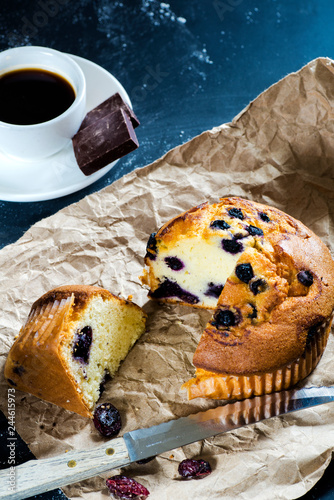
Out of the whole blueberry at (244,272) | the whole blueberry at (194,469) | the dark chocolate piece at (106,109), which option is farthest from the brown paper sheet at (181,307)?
the whole blueberry at (244,272)

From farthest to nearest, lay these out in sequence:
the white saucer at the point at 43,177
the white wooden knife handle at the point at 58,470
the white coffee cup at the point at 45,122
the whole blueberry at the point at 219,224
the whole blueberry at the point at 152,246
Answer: the white saucer at the point at 43,177 < the white coffee cup at the point at 45,122 < the whole blueberry at the point at 152,246 < the whole blueberry at the point at 219,224 < the white wooden knife handle at the point at 58,470

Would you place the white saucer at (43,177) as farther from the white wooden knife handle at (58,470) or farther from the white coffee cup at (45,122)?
the white wooden knife handle at (58,470)

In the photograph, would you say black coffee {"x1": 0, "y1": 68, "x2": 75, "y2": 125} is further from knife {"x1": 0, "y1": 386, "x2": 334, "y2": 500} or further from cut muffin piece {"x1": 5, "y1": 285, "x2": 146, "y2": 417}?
knife {"x1": 0, "y1": 386, "x2": 334, "y2": 500}

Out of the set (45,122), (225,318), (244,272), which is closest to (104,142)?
(45,122)

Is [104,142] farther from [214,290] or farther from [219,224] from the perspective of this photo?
[214,290]

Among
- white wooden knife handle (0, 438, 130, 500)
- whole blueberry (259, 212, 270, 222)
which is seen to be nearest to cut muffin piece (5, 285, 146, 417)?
white wooden knife handle (0, 438, 130, 500)

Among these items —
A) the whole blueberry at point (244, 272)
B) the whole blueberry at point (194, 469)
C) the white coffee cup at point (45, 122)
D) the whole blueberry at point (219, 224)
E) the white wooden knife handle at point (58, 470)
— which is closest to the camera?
the white wooden knife handle at point (58, 470)
